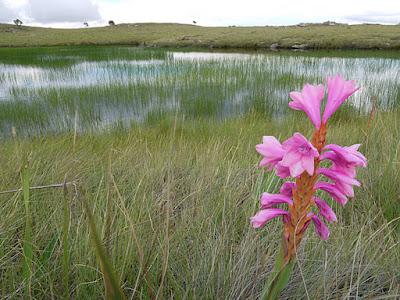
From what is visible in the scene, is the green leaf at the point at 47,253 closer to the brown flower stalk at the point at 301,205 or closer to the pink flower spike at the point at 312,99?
the brown flower stalk at the point at 301,205

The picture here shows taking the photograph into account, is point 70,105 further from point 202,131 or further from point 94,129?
point 202,131

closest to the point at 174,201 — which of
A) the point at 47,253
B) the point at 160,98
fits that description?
the point at 47,253

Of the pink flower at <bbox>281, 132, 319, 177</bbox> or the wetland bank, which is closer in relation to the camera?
the pink flower at <bbox>281, 132, 319, 177</bbox>

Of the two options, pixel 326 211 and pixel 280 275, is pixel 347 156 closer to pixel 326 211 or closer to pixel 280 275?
pixel 326 211

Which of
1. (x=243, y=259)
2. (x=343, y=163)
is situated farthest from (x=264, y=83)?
(x=343, y=163)

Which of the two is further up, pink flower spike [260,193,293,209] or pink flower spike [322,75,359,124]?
pink flower spike [322,75,359,124]

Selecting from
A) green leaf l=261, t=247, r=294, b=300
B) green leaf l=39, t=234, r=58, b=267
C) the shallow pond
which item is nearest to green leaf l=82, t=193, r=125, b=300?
green leaf l=261, t=247, r=294, b=300

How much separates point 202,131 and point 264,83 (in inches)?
204

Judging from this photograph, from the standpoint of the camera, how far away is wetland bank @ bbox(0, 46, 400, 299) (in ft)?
5.19

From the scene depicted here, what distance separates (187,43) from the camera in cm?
3428

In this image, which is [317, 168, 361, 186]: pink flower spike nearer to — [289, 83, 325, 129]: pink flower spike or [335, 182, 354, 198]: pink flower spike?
[335, 182, 354, 198]: pink flower spike

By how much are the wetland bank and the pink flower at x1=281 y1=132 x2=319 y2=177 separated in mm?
315

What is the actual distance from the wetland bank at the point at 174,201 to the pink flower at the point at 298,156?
315mm

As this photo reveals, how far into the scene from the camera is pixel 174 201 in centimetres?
261
